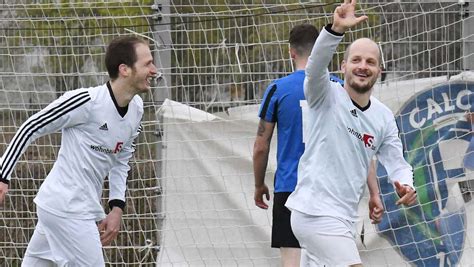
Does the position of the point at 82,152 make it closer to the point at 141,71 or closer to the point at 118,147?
the point at 118,147

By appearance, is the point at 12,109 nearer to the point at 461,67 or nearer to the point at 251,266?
the point at 251,266

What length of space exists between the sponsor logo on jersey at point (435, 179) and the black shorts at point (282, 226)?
217cm

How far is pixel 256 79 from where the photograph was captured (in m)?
9.42

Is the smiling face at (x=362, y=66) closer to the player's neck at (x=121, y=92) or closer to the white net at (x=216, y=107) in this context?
the player's neck at (x=121, y=92)

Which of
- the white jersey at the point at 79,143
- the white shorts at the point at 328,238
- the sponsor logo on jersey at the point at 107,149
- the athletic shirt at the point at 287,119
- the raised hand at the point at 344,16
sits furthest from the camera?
the athletic shirt at the point at 287,119

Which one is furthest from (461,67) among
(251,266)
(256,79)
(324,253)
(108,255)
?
(324,253)

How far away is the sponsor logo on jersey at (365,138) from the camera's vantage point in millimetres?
5590

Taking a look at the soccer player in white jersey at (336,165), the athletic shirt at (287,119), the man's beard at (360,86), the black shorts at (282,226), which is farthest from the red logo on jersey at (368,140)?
the black shorts at (282,226)

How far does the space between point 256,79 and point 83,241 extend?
353cm

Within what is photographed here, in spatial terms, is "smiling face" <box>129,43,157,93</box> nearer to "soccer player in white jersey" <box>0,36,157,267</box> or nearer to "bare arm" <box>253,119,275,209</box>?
"soccer player in white jersey" <box>0,36,157,267</box>

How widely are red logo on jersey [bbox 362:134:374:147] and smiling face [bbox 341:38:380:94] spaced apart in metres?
0.23

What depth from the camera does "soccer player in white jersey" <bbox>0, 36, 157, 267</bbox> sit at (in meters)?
6.18

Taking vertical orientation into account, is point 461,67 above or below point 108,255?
above

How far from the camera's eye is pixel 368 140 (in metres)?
5.70
